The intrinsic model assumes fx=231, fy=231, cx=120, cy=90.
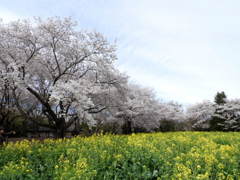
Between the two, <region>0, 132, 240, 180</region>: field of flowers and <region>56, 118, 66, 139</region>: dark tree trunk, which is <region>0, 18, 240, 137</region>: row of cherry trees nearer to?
<region>56, 118, 66, 139</region>: dark tree trunk

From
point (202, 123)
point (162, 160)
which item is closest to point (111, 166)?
point (162, 160)

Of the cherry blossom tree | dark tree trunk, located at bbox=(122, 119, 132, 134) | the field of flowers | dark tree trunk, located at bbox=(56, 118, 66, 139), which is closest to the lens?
the field of flowers

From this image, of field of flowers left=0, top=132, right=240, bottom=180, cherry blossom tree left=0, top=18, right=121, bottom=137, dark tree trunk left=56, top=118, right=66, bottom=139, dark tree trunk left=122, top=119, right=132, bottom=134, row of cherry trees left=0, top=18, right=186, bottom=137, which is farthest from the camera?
dark tree trunk left=122, top=119, right=132, bottom=134

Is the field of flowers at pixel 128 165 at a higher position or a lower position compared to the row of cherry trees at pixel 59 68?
lower

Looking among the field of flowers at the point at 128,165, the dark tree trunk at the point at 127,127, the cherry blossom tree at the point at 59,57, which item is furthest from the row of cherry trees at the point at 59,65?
the dark tree trunk at the point at 127,127

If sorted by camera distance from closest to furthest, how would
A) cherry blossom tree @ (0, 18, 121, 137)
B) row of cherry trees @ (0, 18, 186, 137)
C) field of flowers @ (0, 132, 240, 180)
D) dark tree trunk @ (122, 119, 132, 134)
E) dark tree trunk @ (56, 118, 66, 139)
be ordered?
1. field of flowers @ (0, 132, 240, 180)
2. row of cherry trees @ (0, 18, 186, 137)
3. cherry blossom tree @ (0, 18, 121, 137)
4. dark tree trunk @ (56, 118, 66, 139)
5. dark tree trunk @ (122, 119, 132, 134)

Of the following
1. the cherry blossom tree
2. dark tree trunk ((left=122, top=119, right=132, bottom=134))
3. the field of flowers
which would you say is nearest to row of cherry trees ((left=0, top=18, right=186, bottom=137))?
the cherry blossom tree

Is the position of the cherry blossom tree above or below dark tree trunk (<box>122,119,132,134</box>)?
above

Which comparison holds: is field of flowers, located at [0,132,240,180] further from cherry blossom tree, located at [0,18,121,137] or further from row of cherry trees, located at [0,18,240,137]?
cherry blossom tree, located at [0,18,121,137]

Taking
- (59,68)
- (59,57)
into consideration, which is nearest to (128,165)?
(59,68)

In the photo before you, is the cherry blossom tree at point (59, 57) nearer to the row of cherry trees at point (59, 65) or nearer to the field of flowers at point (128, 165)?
the row of cherry trees at point (59, 65)

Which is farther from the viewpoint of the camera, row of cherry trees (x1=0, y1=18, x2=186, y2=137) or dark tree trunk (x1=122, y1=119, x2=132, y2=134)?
dark tree trunk (x1=122, y1=119, x2=132, y2=134)

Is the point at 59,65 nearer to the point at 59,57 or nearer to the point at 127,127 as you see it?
the point at 59,57

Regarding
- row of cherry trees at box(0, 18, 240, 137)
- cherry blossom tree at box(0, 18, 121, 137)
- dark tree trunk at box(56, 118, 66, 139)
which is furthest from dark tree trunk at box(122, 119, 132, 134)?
cherry blossom tree at box(0, 18, 121, 137)
